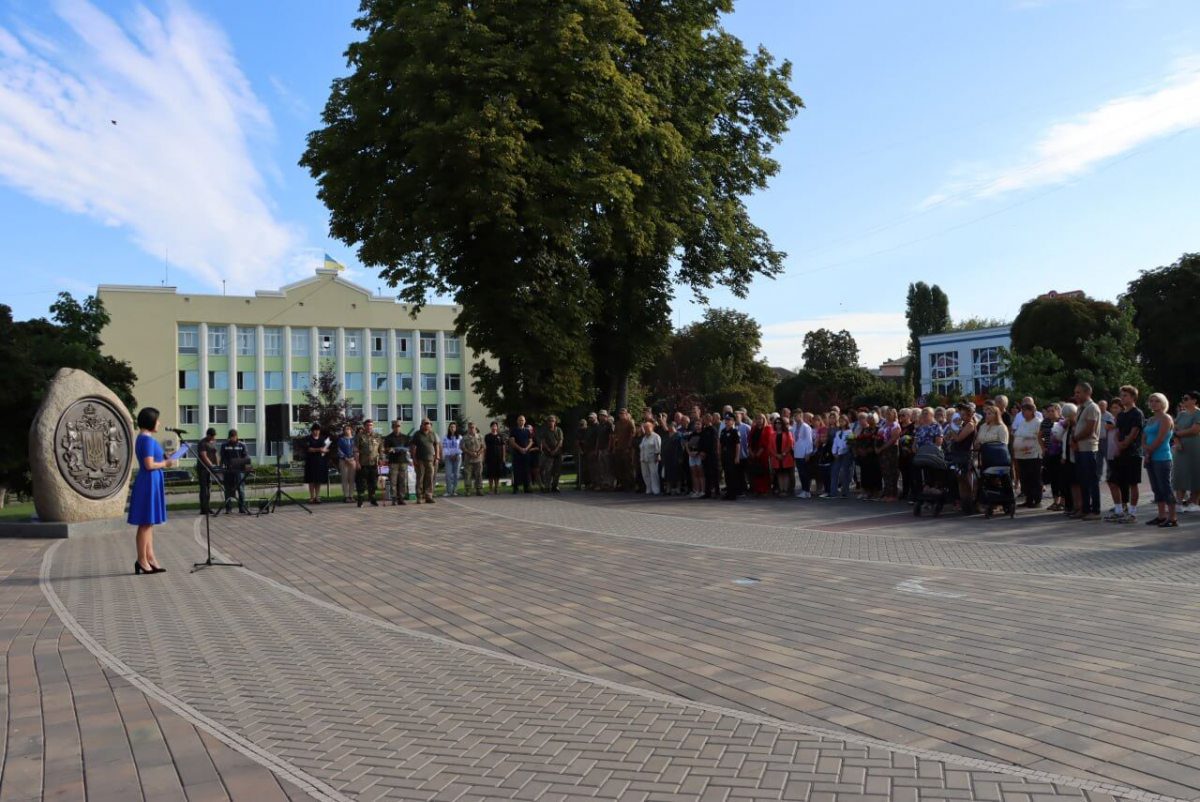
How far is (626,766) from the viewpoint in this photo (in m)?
4.56

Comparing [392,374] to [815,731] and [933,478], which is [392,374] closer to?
[933,478]

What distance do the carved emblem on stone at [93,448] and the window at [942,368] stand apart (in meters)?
90.3

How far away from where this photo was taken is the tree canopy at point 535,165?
77.2 ft

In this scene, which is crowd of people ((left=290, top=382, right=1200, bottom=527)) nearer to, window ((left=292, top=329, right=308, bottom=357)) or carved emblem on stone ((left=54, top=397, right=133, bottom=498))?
carved emblem on stone ((left=54, top=397, right=133, bottom=498))

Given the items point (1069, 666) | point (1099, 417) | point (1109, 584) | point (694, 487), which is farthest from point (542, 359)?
point (1069, 666)

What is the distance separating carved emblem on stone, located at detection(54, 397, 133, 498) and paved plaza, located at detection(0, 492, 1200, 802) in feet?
14.6

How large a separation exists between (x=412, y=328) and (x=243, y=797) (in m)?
86.0

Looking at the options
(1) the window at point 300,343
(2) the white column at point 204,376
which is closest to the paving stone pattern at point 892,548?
(2) the white column at point 204,376

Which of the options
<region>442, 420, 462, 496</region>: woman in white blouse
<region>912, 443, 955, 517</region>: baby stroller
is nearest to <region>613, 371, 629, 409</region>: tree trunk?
<region>442, 420, 462, 496</region>: woman in white blouse

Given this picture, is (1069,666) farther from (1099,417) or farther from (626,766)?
(1099,417)

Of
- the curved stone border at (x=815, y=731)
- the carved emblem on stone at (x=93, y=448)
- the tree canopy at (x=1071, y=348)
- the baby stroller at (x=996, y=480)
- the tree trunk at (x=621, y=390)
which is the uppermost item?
the tree canopy at (x=1071, y=348)

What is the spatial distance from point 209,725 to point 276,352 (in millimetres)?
82731

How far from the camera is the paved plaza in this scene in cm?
445

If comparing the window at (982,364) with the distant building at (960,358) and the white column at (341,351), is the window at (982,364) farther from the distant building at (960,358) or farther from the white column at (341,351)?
the white column at (341,351)
